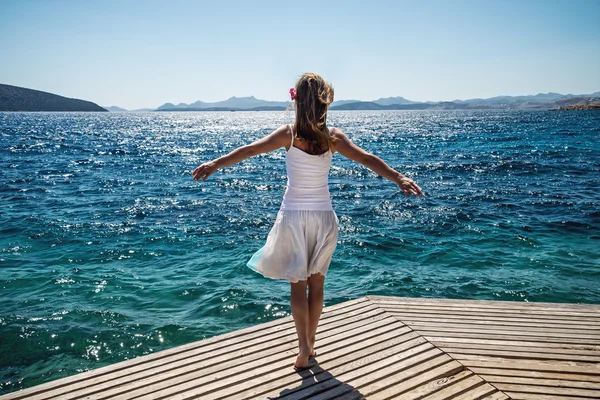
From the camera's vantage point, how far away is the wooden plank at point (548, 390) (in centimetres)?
366

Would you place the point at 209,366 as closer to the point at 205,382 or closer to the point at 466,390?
the point at 205,382

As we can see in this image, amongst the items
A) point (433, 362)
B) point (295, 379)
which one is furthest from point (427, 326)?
point (295, 379)

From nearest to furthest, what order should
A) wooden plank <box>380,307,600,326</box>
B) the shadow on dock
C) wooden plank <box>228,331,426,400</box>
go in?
1. the shadow on dock
2. wooden plank <box>228,331,426,400</box>
3. wooden plank <box>380,307,600,326</box>

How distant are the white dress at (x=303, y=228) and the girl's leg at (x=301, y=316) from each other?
4.5 inches

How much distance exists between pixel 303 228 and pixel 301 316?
2.86 ft

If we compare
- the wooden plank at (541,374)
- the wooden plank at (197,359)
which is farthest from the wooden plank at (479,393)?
the wooden plank at (197,359)

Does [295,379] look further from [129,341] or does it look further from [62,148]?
[62,148]

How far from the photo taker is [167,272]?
32.7 feet

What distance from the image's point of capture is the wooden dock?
3768mm

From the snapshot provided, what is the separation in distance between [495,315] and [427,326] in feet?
3.48

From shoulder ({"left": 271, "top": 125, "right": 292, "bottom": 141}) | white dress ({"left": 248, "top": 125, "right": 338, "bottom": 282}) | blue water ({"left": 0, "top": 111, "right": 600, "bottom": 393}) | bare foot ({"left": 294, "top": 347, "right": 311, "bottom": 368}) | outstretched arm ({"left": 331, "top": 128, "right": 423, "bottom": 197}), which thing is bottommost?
blue water ({"left": 0, "top": 111, "right": 600, "bottom": 393})

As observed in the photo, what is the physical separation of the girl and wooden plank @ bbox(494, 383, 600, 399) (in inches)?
73.2

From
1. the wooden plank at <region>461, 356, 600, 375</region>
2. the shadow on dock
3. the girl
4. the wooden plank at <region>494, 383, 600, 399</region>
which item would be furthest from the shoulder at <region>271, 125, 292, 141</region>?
the wooden plank at <region>494, 383, 600, 399</region>

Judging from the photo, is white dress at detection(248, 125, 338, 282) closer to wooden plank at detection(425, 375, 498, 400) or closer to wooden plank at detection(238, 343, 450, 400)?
wooden plank at detection(238, 343, 450, 400)
